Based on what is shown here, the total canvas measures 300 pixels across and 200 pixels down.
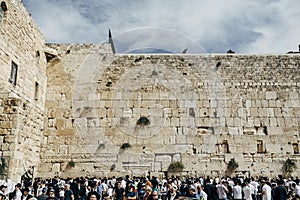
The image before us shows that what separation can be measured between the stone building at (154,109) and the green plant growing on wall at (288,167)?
24 cm

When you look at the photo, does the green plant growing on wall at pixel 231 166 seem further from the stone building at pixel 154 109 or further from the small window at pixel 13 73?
the small window at pixel 13 73

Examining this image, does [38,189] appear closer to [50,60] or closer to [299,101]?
[50,60]

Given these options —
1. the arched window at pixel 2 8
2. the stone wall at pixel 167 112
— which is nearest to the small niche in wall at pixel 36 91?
the stone wall at pixel 167 112

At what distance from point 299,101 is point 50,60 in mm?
12149

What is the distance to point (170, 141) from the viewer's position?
1483 centimetres

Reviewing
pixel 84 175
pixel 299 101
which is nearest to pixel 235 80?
pixel 299 101

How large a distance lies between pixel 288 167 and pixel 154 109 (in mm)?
6533

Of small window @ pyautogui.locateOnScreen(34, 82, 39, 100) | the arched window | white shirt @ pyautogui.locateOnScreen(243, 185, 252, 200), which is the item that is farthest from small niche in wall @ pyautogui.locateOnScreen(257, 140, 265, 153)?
the arched window

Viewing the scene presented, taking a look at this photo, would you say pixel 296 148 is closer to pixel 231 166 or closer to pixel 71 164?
pixel 231 166

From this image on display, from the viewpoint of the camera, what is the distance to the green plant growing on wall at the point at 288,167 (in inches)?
569

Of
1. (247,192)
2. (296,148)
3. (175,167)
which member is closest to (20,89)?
(175,167)

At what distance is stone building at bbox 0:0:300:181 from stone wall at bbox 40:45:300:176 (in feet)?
0.15

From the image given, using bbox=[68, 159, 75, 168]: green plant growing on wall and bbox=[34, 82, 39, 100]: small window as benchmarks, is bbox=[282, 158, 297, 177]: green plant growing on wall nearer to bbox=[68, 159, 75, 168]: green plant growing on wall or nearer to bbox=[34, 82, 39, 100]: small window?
bbox=[68, 159, 75, 168]: green plant growing on wall

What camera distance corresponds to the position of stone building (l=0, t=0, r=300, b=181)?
47.5 ft
